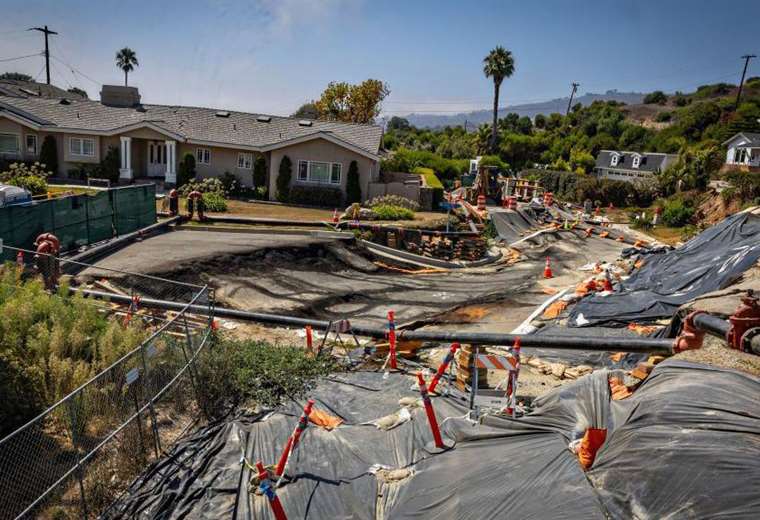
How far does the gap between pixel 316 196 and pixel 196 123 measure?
980cm

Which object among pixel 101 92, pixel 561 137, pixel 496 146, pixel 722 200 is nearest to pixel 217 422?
pixel 101 92

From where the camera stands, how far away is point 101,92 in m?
39.5

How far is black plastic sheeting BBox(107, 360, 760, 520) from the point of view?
5.33m

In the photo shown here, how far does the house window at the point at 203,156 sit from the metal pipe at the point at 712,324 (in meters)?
30.5

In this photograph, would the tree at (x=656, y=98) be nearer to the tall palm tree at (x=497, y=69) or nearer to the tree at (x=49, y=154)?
the tall palm tree at (x=497, y=69)

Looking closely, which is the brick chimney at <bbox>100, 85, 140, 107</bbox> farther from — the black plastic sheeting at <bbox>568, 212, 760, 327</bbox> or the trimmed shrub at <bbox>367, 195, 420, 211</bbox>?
the black plastic sheeting at <bbox>568, 212, 760, 327</bbox>

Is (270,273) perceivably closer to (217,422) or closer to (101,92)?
(217,422)

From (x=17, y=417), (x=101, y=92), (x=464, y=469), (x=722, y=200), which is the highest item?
(x=101, y=92)

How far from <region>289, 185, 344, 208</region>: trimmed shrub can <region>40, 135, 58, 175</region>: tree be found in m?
14.0

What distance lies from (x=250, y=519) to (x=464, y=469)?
239cm

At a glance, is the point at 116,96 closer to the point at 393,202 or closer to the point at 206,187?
the point at 206,187

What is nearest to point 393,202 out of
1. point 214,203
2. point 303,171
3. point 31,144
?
point 303,171

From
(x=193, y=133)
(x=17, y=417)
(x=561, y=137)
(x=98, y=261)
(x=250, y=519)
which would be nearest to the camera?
(x=250, y=519)

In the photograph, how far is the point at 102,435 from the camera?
8.45 meters
